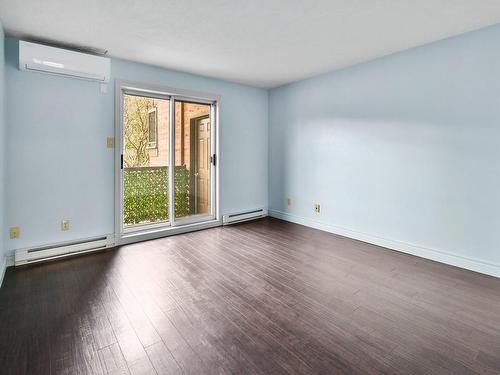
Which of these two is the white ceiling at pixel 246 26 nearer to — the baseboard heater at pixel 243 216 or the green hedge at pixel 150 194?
the green hedge at pixel 150 194

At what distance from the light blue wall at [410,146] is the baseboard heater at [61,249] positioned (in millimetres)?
3131

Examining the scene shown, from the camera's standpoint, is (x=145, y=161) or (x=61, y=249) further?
(x=145, y=161)

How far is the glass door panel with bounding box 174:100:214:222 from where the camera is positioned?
14.8ft

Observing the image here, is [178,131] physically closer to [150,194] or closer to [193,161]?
[193,161]

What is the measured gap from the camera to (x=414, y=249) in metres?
3.51

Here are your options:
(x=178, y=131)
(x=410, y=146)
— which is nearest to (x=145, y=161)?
(x=178, y=131)

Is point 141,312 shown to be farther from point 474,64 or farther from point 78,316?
point 474,64

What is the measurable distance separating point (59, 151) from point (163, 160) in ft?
4.45

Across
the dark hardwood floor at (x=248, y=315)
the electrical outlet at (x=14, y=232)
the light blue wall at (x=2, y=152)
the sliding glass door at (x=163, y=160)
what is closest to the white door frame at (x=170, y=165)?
the sliding glass door at (x=163, y=160)

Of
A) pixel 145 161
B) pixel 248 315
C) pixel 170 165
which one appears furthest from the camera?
pixel 170 165

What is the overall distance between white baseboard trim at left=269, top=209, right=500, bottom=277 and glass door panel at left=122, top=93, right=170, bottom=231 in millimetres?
2439

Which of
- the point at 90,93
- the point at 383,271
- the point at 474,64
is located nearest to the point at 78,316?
the point at 90,93

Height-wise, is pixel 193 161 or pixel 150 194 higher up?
pixel 193 161

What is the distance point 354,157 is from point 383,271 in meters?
1.74
